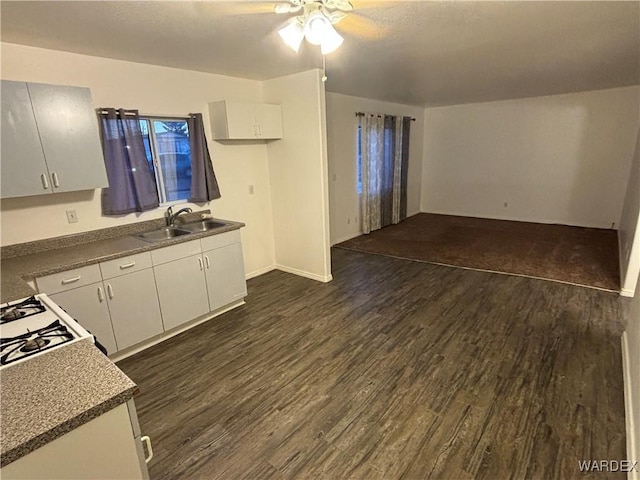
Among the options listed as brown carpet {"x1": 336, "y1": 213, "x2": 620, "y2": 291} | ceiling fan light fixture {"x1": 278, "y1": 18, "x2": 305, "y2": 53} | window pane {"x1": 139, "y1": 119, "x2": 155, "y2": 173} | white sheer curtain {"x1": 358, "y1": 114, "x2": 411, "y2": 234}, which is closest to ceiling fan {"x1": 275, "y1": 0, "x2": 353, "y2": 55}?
ceiling fan light fixture {"x1": 278, "y1": 18, "x2": 305, "y2": 53}

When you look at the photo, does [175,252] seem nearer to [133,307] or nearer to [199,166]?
[133,307]

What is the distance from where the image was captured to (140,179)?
308cm

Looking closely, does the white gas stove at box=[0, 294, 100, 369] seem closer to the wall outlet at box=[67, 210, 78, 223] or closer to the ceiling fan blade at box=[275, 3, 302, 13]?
the wall outlet at box=[67, 210, 78, 223]

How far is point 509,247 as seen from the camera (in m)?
5.17

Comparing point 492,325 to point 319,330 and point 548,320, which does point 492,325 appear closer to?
point 548,320

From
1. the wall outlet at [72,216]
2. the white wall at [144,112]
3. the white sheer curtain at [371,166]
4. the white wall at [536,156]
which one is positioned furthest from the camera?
the white sheer curtain at [371,166]

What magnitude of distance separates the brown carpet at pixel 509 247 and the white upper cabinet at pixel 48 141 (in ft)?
12.5

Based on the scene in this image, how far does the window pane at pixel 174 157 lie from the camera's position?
3.38 metres

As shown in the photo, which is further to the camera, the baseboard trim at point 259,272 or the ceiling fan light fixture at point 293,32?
the baseboard trim at point 259,272

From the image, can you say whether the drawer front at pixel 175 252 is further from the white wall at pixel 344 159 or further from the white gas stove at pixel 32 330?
the white wall at pixel 344 159

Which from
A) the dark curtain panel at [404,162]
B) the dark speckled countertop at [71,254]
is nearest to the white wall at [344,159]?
the dark curtain panel at [404,162]

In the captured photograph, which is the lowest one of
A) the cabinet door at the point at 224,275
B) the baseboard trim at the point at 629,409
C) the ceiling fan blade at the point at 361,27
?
the baseboard trim at the point at 629,409

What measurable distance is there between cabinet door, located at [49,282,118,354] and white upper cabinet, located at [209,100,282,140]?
6.49 feet

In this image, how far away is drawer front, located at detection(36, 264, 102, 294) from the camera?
7.27 ft
